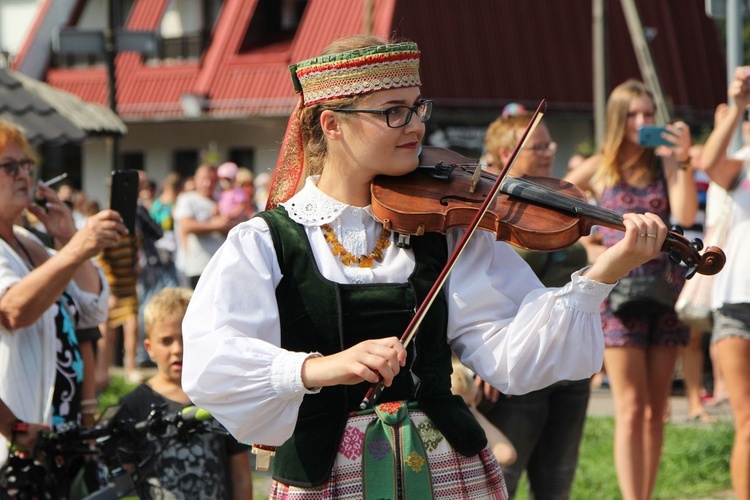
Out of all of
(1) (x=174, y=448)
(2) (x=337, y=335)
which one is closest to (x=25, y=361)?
(1) (x=174, y=448)

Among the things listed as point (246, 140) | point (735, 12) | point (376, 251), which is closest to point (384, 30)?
point (246, 140)

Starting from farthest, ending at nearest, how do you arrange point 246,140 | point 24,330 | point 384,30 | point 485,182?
point 246,140 < point 384,30 < point 24,330 < point 485,182

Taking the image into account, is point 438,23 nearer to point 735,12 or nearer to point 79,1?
point 79,1

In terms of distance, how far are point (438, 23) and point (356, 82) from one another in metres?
19.5

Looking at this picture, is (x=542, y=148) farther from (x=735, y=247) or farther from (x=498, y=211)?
(x=498, y=211)

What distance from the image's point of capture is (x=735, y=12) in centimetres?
800

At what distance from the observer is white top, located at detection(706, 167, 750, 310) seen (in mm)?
5465

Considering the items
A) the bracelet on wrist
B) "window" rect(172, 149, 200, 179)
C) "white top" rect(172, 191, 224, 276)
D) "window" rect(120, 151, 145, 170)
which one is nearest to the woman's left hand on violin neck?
the bracelet on wrist

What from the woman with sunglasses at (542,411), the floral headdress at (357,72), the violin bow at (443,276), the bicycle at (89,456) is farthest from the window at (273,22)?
the violin bow at (443,276)

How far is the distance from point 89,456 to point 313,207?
1551mm

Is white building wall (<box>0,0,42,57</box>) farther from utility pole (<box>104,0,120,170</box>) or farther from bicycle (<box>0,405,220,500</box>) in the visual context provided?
bicycle (<box>0,405,220,500</box>)

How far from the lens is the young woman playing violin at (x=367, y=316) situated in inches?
110

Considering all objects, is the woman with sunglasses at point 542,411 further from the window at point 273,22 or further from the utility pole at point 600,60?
the window at point 273,22

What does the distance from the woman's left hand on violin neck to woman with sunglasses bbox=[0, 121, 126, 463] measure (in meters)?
1.96
